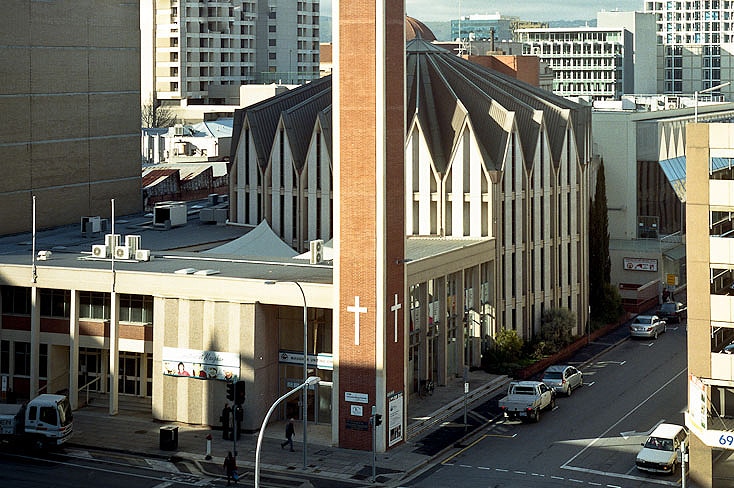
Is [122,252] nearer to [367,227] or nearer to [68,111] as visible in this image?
[367,227]

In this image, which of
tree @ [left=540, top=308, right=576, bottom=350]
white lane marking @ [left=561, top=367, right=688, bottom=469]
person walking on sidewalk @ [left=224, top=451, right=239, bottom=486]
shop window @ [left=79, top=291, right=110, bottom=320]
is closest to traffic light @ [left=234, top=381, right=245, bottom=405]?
person walking on sidewalk @ [left=224, top=451, right=239, bottom=486]

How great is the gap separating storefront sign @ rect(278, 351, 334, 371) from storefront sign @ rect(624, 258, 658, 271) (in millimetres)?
43491

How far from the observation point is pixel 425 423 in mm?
65000

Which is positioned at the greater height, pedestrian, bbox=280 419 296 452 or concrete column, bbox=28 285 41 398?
concrete column, bbox=28 285 41 398

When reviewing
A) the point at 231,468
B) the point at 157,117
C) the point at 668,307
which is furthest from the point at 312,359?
the point at 157,117

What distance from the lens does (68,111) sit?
89625mm

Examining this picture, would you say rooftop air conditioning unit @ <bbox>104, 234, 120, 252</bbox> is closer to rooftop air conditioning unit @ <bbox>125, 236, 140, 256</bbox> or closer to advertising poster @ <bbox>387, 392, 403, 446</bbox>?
rooftop air conditioning unit @ <bbox>125, 236, 140, 256</bbox>

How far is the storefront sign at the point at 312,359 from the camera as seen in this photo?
213ft

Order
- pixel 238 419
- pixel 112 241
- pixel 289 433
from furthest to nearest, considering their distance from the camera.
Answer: pixel 112 241
pixel 238 419
pixel 289 433

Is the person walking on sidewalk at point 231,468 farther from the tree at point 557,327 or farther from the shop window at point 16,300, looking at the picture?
the tree at point 557,327

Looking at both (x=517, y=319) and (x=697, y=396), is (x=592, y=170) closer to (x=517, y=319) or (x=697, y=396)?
(x=517, y=319)

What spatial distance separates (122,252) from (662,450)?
29.9 metres

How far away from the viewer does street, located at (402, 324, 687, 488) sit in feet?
186

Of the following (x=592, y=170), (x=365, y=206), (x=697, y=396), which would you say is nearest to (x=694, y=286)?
(x=697, y=396)
